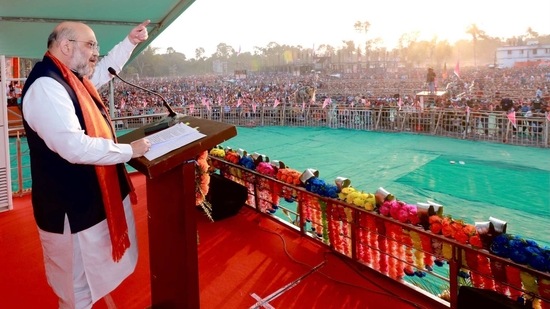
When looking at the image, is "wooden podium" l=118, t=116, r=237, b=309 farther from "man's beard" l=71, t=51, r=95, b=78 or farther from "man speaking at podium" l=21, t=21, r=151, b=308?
"man's beard" l=71, t=51, r=95, b=78

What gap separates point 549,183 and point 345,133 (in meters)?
6.59

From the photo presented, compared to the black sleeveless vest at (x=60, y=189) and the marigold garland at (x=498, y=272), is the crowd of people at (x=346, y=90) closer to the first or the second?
the marigold garland at (x=498, y=272)

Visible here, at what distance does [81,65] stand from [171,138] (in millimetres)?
406

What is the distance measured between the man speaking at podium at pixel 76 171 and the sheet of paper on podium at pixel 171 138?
0.04 metres

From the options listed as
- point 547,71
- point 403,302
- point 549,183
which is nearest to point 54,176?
point 403,302

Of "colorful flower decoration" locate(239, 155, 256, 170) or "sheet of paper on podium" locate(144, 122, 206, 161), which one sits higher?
"sheet of paper on podium" locate(144, 122, 206, 161)

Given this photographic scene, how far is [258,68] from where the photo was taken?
29281 mm

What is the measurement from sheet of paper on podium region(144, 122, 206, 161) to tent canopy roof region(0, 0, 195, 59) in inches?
107

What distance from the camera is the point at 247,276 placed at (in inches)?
92.3

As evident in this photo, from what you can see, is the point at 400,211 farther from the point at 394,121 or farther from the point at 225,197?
the point at 394,121

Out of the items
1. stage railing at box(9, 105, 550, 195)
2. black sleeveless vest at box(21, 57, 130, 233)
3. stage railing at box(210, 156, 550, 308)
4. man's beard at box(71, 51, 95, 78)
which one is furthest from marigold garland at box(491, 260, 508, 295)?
stage railing at box(9, 105, 550, 195)

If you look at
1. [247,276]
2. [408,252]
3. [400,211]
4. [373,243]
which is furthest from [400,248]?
[247,276]

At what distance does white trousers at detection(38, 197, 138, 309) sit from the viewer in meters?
1.40

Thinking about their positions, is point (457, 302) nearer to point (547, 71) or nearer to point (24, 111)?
point (24, 111)
